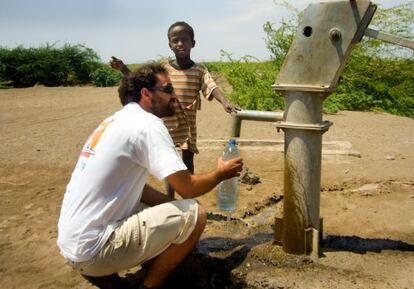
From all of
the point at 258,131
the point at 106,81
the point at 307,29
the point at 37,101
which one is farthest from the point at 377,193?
the point at 106,81

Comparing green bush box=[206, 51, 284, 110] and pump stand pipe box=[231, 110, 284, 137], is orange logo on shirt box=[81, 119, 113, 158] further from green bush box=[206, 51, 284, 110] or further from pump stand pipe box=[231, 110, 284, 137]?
green bush box=[206, 51, 284, 110]

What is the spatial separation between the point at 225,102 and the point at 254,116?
73 cm

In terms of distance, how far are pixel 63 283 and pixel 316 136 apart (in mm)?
1857

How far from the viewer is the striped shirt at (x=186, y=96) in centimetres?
377

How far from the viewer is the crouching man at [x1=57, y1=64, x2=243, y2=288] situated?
7.51 ft

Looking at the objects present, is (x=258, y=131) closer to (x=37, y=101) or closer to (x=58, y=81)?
(x=37, y=101)

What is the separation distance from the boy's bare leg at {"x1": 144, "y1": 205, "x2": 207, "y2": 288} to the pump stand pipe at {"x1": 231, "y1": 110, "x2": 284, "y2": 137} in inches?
23.0

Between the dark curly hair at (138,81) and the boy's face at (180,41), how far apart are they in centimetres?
116

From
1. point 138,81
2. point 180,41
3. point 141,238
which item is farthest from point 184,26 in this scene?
point 141,238

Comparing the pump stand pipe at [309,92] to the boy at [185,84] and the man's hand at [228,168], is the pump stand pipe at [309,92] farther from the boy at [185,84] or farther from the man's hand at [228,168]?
the boy at [185,84]

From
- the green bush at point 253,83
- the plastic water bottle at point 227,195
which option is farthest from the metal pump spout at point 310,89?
the green bush at point 253,83

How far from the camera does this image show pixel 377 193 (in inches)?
175

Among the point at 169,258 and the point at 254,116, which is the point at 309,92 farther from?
the point at 169,258

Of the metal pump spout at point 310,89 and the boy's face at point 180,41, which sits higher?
the boy's face at point 180,41
